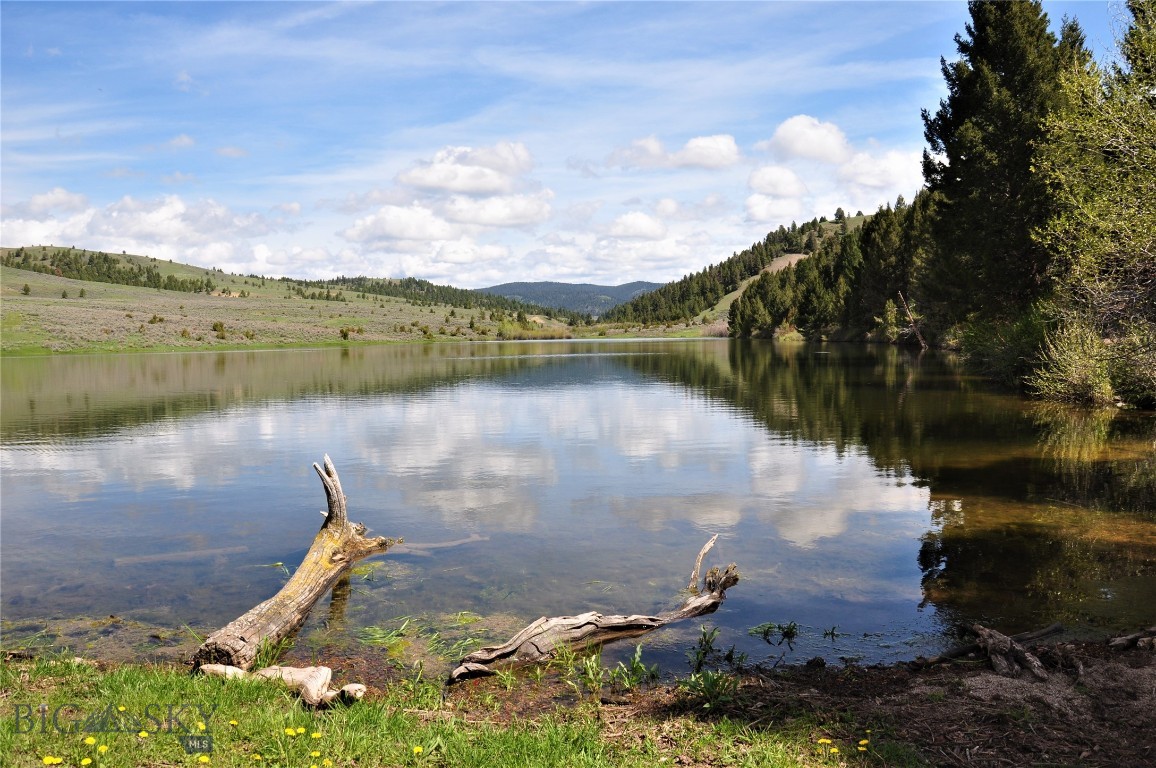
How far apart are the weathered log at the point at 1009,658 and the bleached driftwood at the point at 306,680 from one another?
6.78m

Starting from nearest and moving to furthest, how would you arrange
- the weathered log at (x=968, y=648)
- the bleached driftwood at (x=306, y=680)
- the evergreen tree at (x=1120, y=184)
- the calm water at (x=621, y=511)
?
the bleached driftwood at (x=306, y=680) < the weathered log at (x=968, y=648) < the calm water at (x=621, y=511) < the evergreen tree at (x=1120, y=184)

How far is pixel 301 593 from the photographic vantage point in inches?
444

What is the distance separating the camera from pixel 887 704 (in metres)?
7.69

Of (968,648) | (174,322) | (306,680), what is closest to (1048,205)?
(968,648)

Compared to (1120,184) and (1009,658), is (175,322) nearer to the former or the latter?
(1120,184)

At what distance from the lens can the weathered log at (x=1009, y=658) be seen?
8.21 metres

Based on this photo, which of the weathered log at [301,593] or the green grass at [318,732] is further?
the weathered log at [301,593]

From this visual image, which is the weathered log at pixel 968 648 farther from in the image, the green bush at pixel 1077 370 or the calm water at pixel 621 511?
the green bush at pixel 1077 370

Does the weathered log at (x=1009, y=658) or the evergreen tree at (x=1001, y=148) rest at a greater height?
the evergreen tree at (x=1001, y=148)

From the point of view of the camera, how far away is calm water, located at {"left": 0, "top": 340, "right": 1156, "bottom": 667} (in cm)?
1148

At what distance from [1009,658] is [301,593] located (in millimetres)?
9141

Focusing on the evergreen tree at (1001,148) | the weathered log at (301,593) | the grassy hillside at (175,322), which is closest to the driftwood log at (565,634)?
the weathered log at (301,593)

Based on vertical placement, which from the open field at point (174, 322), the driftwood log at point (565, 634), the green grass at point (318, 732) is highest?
the open field at point (174, 322)

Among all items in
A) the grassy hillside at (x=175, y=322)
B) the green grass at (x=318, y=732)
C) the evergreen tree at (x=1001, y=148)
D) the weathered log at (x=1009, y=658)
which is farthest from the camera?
the grassy hillside at (x=175, y=322)
